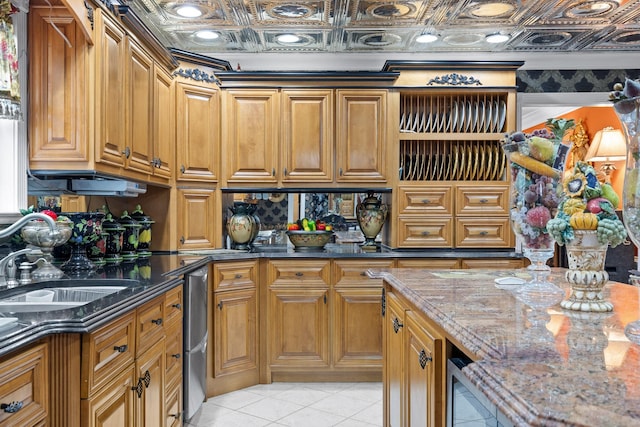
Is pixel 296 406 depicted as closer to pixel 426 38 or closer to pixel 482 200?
pixel 482 200

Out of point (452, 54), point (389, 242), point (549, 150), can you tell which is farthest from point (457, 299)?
point (452, 54)

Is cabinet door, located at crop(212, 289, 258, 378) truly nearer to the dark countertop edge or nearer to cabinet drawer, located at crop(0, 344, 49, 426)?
the dark countertop edge

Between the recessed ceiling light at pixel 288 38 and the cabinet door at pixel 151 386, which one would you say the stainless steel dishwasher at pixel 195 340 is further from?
the recessed ceiling light at pixel 288 38

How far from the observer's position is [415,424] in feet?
5.68

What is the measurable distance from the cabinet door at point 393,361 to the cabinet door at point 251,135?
1.82m

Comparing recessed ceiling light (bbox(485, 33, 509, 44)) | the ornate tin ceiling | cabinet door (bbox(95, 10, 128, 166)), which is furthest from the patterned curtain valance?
recessed ceiling light (bbox(485, 33, 509, 44))

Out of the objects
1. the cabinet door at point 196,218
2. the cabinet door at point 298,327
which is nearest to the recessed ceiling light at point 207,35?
the cabinet door at point 196,218

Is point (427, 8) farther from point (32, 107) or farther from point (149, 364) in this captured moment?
point (149, 364)

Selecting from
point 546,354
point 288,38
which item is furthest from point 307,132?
point 546,354

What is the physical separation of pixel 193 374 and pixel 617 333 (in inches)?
91.6

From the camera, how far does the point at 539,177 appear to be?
1690 mm

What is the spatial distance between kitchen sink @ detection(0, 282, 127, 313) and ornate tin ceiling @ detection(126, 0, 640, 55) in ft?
7.10

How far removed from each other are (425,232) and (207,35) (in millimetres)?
2329

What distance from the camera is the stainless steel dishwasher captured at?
2.77m
